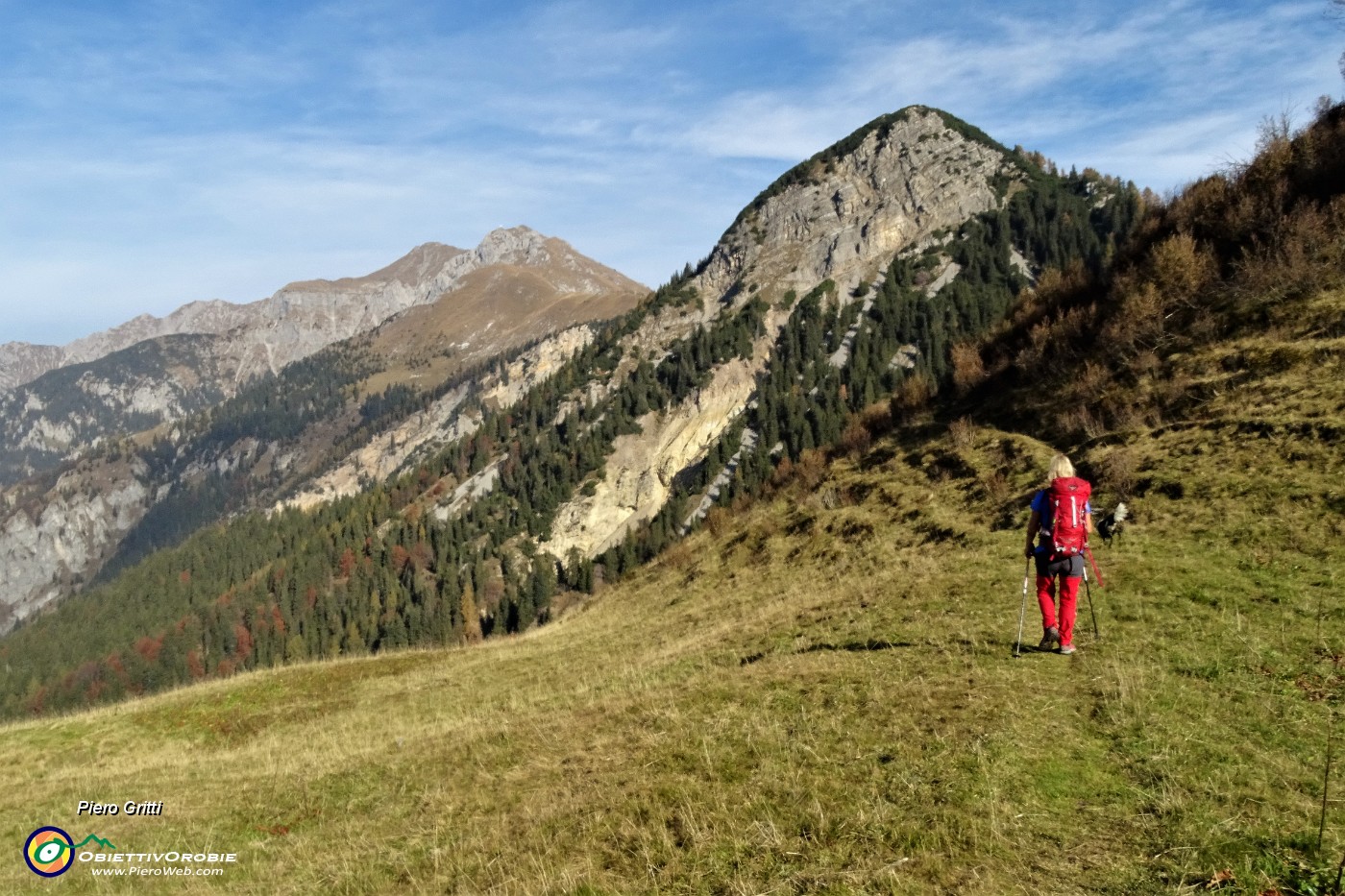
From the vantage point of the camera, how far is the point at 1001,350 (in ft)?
148

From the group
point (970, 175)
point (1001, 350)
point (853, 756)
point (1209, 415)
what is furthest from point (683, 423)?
point (853, 756)

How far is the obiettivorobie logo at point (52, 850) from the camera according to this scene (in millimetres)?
11883

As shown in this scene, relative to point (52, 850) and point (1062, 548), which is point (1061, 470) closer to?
point (1062, 548)

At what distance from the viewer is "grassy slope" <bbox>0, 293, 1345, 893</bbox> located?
7203 mm

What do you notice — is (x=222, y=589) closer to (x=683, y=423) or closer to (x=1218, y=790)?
(x=683, y=423)

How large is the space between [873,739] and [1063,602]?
5.13 metres

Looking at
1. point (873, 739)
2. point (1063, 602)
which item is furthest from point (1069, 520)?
point (873, 739)

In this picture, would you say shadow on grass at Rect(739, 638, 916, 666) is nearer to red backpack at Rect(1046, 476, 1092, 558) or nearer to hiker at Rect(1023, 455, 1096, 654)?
hiker at Rect(1023, 455, 1096, 654)

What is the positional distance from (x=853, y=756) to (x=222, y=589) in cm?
21964

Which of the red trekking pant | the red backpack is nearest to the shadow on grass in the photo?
the red trekking pant

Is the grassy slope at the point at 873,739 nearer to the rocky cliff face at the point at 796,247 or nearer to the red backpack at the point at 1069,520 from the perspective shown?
the red backpack at the point at 1069,520

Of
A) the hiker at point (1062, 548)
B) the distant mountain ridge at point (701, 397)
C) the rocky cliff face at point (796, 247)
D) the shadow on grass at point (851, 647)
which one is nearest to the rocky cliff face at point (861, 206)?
the rocky cliff face at point (796, 247)

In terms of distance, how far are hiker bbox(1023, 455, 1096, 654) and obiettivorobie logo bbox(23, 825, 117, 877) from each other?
17.0 metres

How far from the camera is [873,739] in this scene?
9.83 metres
